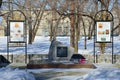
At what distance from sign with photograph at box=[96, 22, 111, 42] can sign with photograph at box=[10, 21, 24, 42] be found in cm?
442

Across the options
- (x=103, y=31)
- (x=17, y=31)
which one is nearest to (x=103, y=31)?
(x=103, y=31)

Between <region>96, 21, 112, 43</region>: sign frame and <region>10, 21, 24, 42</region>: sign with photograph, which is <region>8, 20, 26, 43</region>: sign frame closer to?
<region>10, 21, 24, 42</region>: sign with photograph

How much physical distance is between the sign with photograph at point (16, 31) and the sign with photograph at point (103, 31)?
442cm

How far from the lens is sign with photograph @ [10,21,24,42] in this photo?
68.0 feet

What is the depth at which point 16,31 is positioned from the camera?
2080cm

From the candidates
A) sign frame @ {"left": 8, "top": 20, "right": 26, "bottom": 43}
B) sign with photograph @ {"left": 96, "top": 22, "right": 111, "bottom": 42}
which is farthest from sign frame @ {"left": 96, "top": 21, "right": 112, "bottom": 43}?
sign frame @ {"left": 8, "top": 20, "right": 26, "bottom": 43}

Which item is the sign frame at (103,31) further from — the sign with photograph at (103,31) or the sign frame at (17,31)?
the sign frame at (17,31)

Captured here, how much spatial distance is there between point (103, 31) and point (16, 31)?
198 inches

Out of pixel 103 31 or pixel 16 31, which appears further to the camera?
pixel 103 31

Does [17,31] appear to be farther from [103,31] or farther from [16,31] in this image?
[103,31]

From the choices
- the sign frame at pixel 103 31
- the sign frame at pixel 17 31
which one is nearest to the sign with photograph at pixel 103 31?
the sign frame at pixel 103 31

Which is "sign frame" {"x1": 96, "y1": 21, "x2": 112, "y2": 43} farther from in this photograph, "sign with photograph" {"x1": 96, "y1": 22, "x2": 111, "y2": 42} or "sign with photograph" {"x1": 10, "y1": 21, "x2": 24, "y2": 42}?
"sign with photograph" {"x1": 10, "y1": 21, "x2": 24, "y2": 42}

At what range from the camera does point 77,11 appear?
30969 mm

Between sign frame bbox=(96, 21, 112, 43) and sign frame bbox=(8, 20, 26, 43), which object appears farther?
sign frame bbox=(96, 21, 112, 43)
